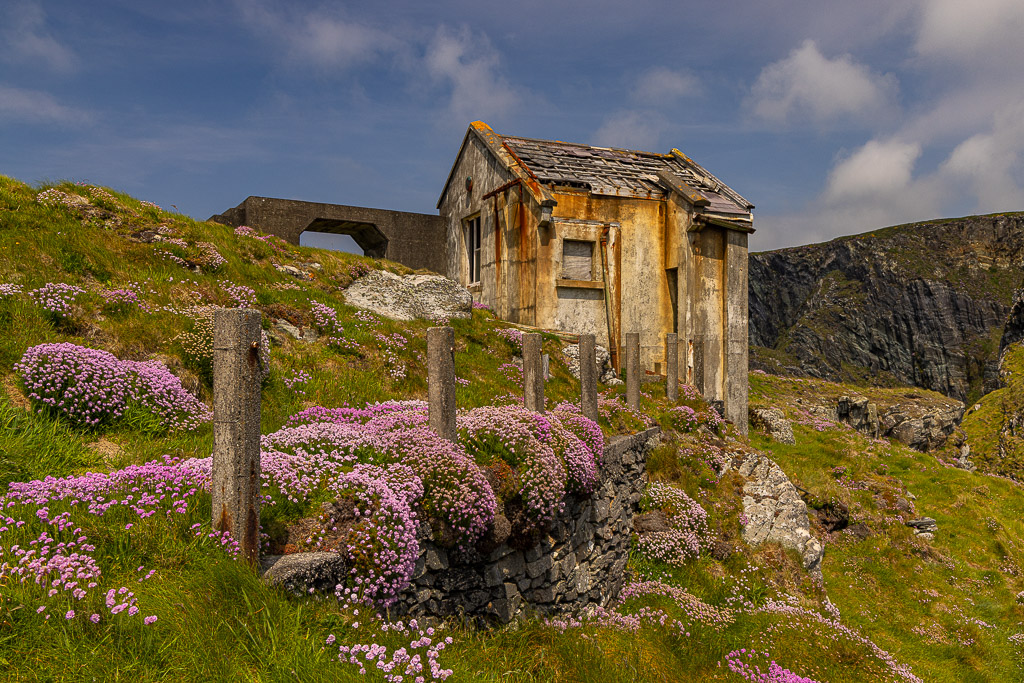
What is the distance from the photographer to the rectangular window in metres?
21.2

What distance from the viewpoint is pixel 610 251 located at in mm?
18562

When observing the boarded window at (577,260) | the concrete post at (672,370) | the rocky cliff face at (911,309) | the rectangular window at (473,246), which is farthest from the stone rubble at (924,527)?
the rocky cliff face at (911,309)

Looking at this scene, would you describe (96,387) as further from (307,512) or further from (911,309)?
(911,309)

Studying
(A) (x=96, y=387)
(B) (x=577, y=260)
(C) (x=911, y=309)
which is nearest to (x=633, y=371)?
(B) (x=577, y=260)

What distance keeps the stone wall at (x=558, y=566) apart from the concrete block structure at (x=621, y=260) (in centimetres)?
636

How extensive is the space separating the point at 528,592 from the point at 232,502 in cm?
433

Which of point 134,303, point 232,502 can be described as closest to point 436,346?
point 232,502

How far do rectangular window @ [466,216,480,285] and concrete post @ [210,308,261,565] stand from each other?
54.7 ft

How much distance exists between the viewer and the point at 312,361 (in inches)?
408

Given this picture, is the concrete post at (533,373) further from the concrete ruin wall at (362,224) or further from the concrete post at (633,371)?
the concrete ruin wall at (362,224)

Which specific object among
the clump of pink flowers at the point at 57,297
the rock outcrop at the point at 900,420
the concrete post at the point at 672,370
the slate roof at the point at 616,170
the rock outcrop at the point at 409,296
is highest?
the slate roof at the point at 616,170

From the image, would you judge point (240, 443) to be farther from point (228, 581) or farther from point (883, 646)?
point (883, 646)

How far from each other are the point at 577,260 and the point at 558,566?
11592 millimetres

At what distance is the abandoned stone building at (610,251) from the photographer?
59.2 feet
